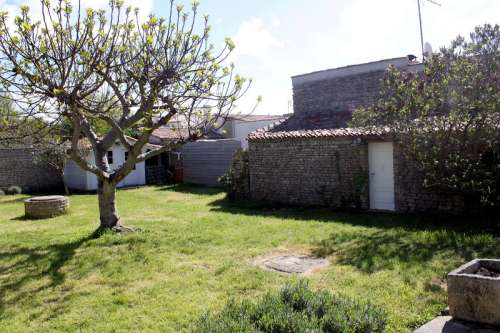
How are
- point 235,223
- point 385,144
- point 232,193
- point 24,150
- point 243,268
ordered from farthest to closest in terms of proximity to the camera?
point 24,150 → point 232,193 → point 385,144 → point 235,223 → point 243,268

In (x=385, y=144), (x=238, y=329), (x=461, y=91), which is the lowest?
(x=238, y=329)

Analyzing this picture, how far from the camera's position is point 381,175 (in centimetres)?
1230

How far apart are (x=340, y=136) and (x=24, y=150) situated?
58.1ft

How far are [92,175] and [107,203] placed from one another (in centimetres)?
1381

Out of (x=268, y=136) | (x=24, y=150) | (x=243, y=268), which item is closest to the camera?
(x=243, y=268)

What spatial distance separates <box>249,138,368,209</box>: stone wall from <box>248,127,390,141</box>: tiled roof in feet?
0.58

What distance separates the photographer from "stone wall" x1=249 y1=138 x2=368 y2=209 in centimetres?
1262

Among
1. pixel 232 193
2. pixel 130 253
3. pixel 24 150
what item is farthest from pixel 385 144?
pixel 24 150

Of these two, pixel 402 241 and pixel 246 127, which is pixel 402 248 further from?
pixel 246 127

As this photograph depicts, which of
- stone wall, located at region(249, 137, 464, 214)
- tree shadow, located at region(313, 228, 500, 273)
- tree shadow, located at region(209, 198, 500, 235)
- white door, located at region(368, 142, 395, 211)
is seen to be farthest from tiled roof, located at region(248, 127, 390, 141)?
tree shadow, located at region(313, 228, 500, 273)

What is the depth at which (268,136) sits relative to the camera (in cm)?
1481

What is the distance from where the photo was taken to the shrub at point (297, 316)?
11.7 feet

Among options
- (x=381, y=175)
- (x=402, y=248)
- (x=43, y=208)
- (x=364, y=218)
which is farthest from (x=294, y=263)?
(x=43, y=208)

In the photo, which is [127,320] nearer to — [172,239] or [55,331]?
[55,331]
